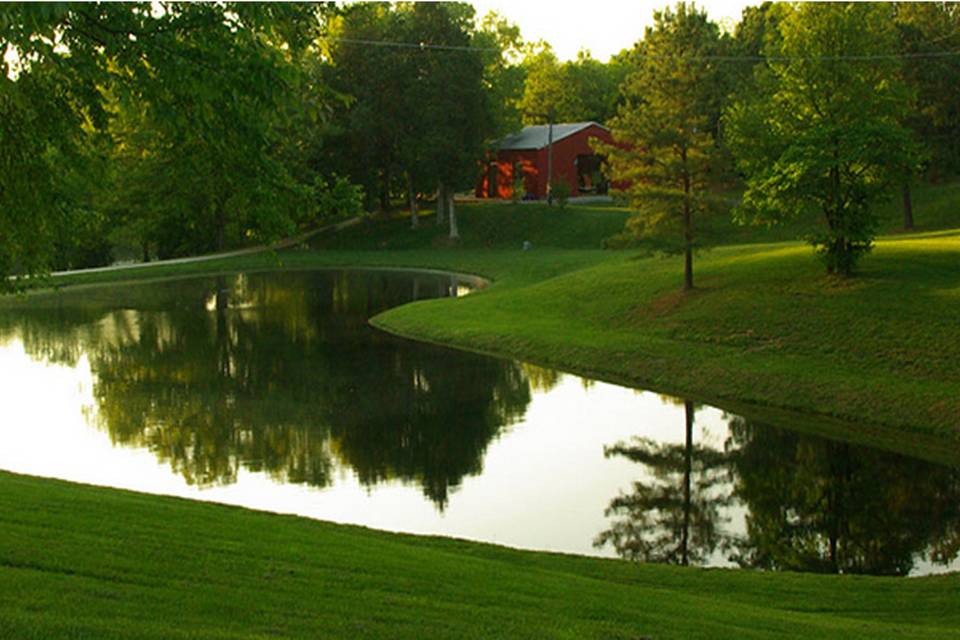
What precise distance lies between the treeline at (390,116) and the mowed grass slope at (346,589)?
300cm

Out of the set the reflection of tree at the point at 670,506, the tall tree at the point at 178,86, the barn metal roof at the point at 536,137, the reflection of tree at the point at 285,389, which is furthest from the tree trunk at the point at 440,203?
the tall tree at the point at 178,86

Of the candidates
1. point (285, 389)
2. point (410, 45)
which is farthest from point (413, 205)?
point (285, 389)

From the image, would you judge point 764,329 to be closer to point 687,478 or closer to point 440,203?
point 687,478

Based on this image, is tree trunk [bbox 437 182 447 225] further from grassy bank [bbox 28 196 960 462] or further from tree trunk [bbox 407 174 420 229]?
grassy bank [bbox 28 196 960 462]

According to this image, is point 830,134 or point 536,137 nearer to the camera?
point 830,134

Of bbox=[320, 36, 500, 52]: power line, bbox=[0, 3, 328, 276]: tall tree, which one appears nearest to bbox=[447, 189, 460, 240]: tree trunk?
bbox=[320, 36, 500, 52]: power line

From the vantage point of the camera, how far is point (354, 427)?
23172 mm

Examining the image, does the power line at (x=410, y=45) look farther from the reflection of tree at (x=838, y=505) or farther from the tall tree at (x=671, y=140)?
the reflection of tree at (x=838, y=505)

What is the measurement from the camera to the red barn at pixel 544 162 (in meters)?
71.5

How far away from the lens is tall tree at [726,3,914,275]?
29047 millimetres

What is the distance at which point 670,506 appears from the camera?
18.2 meters

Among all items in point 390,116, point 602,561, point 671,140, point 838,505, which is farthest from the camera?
point 390,116

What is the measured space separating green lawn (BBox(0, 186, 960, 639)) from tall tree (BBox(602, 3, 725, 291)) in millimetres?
2462

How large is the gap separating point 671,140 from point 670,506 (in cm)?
1660
